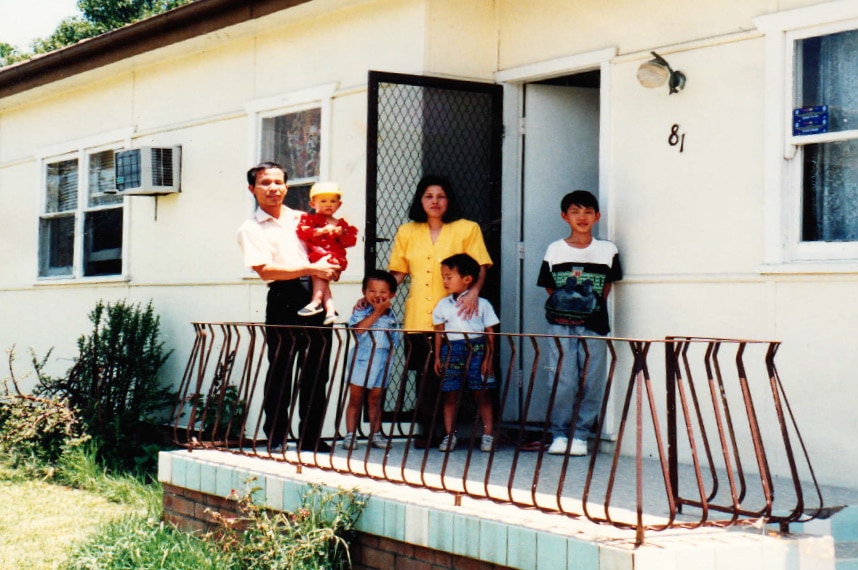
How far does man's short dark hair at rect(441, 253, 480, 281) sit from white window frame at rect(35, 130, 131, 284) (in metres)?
4.62

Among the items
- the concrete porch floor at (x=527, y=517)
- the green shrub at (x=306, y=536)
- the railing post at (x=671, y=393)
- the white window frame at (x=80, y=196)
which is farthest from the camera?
the white window frame at (x=80, y=196)

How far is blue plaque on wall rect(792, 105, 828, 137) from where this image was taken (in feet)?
18.3

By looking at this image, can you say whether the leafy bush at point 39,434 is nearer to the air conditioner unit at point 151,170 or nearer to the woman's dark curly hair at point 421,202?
the air conditioner unit at point 151,170

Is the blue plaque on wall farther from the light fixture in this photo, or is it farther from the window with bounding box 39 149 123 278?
the window with bounding box 39 149 123 278

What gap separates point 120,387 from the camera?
891 cm

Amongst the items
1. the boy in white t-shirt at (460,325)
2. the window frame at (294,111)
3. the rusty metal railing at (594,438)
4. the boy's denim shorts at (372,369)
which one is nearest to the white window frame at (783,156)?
the rusty metal railing at (594,438)

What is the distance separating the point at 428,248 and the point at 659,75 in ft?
5.59

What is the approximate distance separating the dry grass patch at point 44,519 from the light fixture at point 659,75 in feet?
13.3

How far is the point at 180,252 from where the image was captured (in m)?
9.41

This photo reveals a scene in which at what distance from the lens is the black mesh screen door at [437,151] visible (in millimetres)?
7000

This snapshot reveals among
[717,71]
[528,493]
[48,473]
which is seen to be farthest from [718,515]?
[48,473]

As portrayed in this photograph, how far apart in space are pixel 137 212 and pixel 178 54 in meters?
1.51

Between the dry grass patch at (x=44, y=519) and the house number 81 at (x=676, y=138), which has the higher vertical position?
the house number 81 at (x=676, y=138)

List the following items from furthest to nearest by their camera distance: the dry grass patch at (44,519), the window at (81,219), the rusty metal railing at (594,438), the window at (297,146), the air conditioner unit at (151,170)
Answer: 1. the window at (81,219)
2. the air conditioner unit at (151,170)
3. the window at (297,146)
4. the dry grass patch at (44,519)
5. the rusty metal railing at (594,438)
